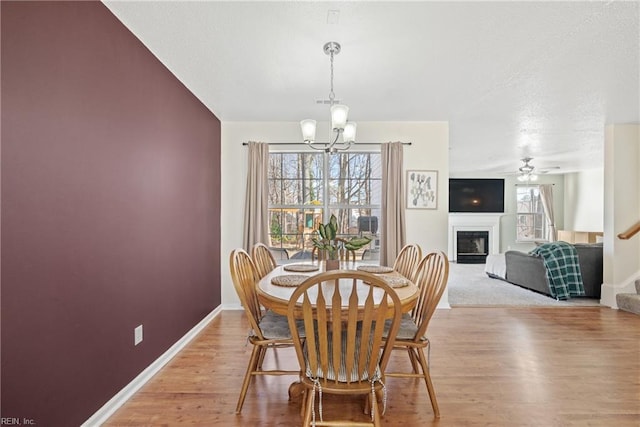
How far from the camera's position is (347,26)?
2.14 metres

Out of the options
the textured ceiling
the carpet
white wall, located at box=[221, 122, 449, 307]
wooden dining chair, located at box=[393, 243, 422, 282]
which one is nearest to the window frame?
the carpet

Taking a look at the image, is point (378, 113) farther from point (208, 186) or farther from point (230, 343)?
point (230, 343)

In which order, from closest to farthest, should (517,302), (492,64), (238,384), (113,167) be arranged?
(113,167)
(238,384)
(492,64)
(517,302)

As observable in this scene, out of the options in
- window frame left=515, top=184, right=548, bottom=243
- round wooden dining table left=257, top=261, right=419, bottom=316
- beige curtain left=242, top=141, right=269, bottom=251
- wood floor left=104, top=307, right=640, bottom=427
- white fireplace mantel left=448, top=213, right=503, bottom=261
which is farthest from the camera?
window frame left=515, top=184, right=548, bottom=243

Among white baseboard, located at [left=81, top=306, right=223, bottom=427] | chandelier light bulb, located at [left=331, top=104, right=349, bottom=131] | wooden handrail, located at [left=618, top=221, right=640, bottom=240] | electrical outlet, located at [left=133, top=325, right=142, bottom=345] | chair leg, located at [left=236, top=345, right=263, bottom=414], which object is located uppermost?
chandelier light bulb, located at [left=331, top=104, right=349, bottom=131]

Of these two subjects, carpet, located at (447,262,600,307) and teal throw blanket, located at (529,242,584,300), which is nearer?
carpet, located at (447,262,600,307)

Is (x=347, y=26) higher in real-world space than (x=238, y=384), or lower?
higher

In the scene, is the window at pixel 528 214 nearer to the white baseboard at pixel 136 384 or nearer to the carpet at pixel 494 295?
the carpet at pixel 494 295

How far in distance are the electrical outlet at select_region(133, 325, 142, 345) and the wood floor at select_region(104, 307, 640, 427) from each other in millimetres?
321

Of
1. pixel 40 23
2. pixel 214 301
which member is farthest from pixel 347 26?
pixel 214 301

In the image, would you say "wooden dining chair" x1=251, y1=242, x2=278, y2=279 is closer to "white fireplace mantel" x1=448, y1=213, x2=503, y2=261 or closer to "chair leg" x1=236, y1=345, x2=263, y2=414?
"chair leg" x1=236, y1=345, x2=263, y2=414

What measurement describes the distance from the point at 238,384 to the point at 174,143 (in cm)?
204

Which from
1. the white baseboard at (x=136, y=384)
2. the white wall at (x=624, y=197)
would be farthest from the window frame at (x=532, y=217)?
the white baseboard at (x=136, y=384)

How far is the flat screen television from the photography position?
29.6 ft
